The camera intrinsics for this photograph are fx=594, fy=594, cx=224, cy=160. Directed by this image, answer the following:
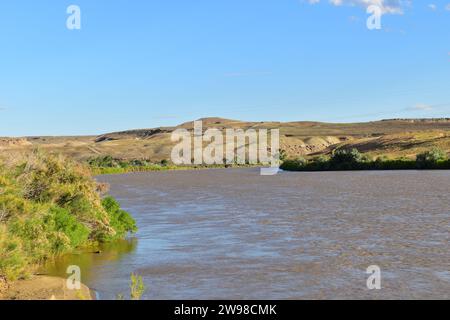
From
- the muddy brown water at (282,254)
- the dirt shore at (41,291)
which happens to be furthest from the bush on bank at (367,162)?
the dirt shore at (41,291)

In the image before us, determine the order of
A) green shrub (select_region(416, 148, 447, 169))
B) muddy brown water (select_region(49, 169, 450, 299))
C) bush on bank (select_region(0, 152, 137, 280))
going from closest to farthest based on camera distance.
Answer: muddy brown water (select_region(49, 169, 450, 299)) → bush on bank (select_region(0, 152, 137, 280)) → green shrub (select_region(416, 148, 447, 169))

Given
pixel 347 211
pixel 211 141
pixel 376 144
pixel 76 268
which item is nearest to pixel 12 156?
pixel 76 268

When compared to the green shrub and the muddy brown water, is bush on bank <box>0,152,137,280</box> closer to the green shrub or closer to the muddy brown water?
the muddy brown water

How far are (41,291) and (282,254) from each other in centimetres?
735

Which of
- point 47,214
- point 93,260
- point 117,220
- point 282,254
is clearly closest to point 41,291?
point 47,214

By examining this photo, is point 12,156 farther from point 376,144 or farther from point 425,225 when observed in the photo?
point 376,144

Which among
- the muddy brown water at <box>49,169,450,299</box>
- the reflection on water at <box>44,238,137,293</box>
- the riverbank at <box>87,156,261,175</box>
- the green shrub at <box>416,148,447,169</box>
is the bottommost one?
the reflection on water at <box>44,238,137,293</box>

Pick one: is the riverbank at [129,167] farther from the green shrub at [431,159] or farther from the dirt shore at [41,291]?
the dirt shore at [41,291]

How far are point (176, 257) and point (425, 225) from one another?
10502mm

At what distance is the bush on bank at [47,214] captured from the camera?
14.7 m

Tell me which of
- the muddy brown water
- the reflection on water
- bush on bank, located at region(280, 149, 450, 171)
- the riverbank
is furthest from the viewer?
the riverbank

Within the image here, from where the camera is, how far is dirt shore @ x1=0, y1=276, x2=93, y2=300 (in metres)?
12.4

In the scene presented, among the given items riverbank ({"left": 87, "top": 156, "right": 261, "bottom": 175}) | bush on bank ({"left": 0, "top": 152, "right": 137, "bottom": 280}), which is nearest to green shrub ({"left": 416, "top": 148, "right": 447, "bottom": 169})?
riverbank ({"left": 87, "top": 156, "right": 261, "bottom": 175})

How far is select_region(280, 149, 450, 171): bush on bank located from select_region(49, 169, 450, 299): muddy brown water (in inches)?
1668
